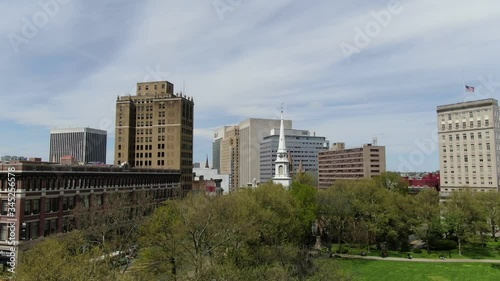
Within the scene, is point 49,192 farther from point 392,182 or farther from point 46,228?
point 392,182

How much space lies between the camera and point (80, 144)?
163 m

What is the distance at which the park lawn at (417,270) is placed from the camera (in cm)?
5834

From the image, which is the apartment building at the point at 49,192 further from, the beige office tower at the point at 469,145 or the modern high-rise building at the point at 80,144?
the beige office tower at the point at 469,145

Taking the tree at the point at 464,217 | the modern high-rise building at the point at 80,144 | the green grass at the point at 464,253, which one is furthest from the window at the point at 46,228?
the modern high-rise building at the point at 80,144

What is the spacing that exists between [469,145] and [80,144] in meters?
146

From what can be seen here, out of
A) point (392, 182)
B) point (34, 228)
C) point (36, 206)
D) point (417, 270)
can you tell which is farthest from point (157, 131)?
point (417, 270)

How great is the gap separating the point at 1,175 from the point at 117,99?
68.8 meters

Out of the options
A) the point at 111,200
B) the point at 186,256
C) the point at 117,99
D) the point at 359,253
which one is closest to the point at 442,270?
the point at 359,253

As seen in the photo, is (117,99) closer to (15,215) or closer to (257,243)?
(15,215)

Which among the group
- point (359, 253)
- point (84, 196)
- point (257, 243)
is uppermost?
point (84, 196)

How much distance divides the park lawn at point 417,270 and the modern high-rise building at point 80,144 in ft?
422

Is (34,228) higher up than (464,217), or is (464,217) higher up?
(34,228)

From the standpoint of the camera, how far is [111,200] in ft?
239

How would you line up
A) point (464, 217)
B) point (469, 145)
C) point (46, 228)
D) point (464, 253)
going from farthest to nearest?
point (469, 145) < point (464, 217) < point (464, 253) < point (46, 228)
